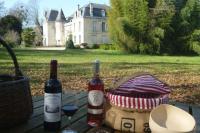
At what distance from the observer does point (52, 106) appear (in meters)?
1.37

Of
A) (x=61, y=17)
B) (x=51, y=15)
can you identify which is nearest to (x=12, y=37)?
(x=61, y=17)

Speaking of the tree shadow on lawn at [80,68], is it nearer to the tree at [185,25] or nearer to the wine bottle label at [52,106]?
the wine bottle label at [52,106]

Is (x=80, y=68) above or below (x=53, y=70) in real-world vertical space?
below

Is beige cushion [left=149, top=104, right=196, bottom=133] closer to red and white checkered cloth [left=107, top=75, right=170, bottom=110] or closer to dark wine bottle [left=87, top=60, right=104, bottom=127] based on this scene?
red and white checkered cloth [left=107, top=75, right=170, bottom=110]

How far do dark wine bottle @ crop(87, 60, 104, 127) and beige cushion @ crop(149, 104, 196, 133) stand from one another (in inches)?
11.2

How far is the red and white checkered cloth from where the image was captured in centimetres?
134

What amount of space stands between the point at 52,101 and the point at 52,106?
18mm

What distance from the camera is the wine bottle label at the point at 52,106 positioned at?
1.37 metres

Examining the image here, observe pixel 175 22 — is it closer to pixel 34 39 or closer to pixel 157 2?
pixel 157 2

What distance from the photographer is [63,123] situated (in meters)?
1.53

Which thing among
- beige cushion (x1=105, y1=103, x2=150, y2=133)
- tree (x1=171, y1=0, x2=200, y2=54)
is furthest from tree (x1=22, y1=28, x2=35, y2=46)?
beige cushion (x1=105, y1=103, x2=150, y2=133)

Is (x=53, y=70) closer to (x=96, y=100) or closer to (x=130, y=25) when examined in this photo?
(x=96, y=100)

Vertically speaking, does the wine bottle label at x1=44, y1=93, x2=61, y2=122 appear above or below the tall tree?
below

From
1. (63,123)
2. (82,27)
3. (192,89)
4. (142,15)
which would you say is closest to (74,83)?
(192,89)
